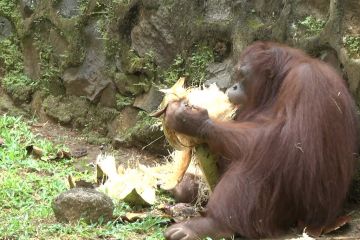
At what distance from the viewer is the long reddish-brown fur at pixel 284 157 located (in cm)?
343

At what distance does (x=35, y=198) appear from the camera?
4020 mm

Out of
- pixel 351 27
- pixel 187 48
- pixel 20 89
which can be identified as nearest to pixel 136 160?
pixel 187 48

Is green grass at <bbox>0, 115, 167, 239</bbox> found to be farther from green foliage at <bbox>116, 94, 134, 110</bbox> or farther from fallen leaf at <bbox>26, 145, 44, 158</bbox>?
green foliage at <bbox>116, 94, 134, 110</bbox>

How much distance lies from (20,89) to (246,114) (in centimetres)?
267

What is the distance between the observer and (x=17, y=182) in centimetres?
418

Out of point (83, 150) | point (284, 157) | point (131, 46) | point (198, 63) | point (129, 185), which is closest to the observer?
point (284, 157)

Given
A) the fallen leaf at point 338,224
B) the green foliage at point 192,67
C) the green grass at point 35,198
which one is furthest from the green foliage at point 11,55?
the fallen leaf at point 338,224

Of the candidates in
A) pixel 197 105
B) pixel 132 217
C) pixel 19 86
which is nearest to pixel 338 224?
pixel 197 105

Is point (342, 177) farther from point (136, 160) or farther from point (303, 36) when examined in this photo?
point (136, 160)

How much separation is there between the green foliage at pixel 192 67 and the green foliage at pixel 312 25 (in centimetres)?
80

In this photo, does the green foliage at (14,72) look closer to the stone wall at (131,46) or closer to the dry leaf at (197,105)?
the stone wall at (131,46)

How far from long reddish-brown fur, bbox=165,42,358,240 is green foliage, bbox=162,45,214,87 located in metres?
1.22

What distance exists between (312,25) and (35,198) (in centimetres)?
191

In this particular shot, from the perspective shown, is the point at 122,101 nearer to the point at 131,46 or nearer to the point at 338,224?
the point at 131,46
